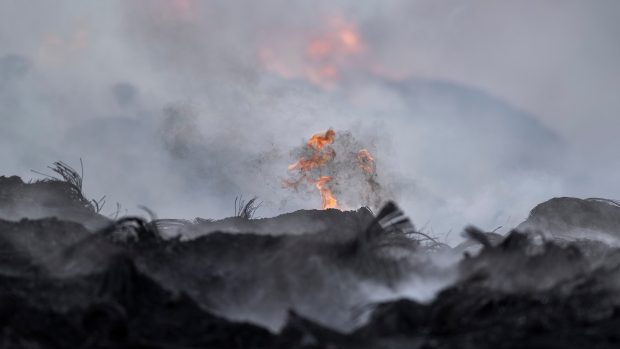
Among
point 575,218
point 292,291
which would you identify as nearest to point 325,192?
point 575,218

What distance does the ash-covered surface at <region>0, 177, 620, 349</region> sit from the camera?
21.0 ft

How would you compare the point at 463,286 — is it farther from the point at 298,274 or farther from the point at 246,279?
the point at 246,279

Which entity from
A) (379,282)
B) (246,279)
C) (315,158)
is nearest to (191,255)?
(246,279)

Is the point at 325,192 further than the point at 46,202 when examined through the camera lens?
Yes

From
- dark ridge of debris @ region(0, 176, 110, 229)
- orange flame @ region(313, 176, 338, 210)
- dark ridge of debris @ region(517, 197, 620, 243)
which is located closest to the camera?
dark ridge of debris @ region(0, 176, 110, 229)

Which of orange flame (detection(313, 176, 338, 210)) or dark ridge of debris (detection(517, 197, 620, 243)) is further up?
orange flame (detection(313, 176, 338, 210))

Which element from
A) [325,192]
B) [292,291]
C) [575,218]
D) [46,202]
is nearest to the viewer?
[292,291]

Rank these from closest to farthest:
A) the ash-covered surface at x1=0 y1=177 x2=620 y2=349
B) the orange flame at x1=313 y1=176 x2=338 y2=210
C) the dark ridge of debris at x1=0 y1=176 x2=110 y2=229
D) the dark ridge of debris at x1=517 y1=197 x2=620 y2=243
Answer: the ash-covered surface at x1=0 y1=177 x2=620 y2=349, the dark ridge of debris at x1=0 y1=176 x2=110 y2=229, the dark ridge of debris at x1=517 y1=197 x2=620 y2=243, the orange flame at x1=313 y1=176 x2=338 y2=210

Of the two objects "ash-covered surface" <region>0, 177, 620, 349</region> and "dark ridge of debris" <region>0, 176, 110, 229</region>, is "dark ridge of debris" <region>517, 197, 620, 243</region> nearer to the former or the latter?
"ash-covered surface" <region>0, 177, 620, 349</region>

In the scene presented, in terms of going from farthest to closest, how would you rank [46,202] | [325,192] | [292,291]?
[325,192], [46,202], [292,291]

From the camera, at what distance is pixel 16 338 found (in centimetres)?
630

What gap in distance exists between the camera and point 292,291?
7.93 m

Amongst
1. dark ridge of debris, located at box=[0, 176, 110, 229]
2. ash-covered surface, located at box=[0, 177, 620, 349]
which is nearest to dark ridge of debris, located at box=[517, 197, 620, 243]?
ash-covered surface, located at box=[0, 177, 620, 349]

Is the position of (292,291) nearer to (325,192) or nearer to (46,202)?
(46,202)
